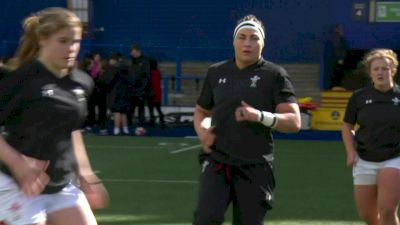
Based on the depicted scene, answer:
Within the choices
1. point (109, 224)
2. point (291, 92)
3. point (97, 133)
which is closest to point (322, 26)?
point (97, 133)

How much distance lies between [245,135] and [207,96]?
0.53 meters

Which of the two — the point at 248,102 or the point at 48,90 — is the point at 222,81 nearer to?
the point at 248,102

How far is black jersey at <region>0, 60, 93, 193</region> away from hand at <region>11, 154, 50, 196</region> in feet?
0.54

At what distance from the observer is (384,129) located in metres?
8.25

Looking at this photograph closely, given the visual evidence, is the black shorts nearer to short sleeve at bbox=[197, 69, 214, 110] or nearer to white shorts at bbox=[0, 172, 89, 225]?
short sleeve at bbox=[197, 69, 214, 110]

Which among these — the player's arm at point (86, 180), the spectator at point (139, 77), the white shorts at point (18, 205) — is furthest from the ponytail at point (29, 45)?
the spectator at point (139, 77)

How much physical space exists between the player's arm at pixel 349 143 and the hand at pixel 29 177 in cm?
336

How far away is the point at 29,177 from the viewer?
5492 mm

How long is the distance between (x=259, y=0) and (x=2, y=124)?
23887mm

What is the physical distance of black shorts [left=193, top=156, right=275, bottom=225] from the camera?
7074 millimetres

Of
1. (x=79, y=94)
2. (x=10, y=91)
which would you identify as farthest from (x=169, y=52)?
(x=10, y=91)

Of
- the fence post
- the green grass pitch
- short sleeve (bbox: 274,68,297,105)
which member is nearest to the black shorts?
short sleeve (bbox: 274,68,297,105)

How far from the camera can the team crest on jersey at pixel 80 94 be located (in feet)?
19.6

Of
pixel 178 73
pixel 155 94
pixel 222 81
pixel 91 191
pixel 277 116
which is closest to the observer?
pixel 91 191
